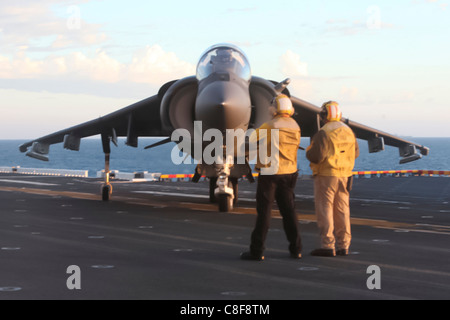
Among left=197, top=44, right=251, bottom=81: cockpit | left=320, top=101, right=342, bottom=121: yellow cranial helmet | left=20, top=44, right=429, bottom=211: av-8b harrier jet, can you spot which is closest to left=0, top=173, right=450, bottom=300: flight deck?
left=20, top=44, right=429, bottom=211: av-8b harrier jet

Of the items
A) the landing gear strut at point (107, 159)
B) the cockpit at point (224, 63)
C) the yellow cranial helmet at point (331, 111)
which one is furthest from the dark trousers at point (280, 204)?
the landing gear strut at point (107, 159)

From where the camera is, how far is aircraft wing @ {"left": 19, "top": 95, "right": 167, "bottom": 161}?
19.6 metres

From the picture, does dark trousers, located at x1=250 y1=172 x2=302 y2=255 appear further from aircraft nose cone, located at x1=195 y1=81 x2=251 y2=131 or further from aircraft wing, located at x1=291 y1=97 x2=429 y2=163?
aircraft wing, located at x1=291 y1=97 x2=429 y2=163

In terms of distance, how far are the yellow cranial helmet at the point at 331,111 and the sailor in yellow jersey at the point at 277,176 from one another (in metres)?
0.60

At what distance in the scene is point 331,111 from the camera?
30.3ft

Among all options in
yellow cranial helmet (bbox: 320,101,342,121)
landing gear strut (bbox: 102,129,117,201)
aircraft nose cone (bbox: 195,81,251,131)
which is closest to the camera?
yellow cranial helmet (bbox: 320,101,342,121)

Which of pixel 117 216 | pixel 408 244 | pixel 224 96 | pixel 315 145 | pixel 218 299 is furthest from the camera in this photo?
pixel 117 216

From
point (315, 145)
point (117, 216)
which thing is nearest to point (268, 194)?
point (315, 145)

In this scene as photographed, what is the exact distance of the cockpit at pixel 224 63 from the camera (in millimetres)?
15055

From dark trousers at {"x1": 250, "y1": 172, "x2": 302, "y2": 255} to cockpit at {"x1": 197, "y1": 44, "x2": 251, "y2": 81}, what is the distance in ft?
21.1

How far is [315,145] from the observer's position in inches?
352
